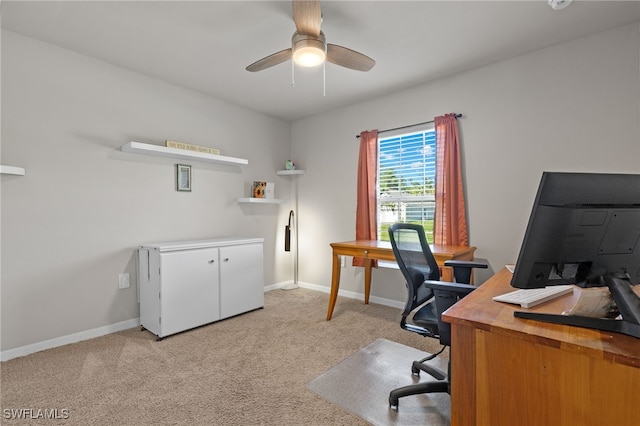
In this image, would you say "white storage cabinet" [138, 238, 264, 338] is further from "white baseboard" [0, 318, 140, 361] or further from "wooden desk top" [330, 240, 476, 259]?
"wooden desk top" [330, 240, 476, 259]

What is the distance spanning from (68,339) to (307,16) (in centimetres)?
305

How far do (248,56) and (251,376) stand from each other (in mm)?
2523

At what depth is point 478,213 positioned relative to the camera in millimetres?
2785

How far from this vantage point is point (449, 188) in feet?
9.35

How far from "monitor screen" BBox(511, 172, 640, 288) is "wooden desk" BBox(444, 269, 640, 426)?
5.9 inches

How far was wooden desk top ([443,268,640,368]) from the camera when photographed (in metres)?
0.73

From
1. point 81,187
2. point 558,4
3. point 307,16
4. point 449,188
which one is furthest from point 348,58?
point 81,187

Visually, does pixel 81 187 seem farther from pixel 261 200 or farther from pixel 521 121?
pixel 521 121

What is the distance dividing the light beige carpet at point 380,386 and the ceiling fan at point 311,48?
2.09 m

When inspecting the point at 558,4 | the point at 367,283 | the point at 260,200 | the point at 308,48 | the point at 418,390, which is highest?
the point at 558,4

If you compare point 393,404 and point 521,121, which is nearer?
point 393,404

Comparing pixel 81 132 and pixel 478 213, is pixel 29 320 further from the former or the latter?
pixel 478 213

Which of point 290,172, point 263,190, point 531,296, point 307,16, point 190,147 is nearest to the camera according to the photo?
point 531,296

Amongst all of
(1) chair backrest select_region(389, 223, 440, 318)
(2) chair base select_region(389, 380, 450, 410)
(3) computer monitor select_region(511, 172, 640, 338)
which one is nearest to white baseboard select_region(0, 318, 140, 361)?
(2) chair base select_region(389, 380, 450, 410)
